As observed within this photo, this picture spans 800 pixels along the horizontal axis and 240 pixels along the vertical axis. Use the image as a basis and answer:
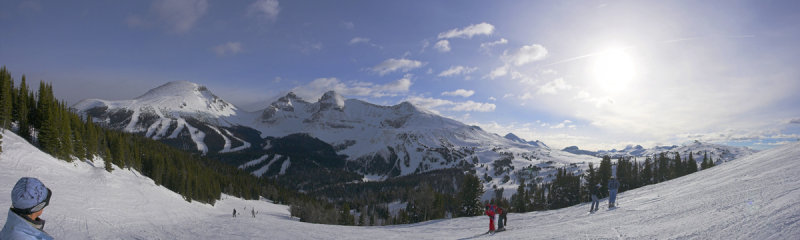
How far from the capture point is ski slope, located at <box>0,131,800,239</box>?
10875 mm

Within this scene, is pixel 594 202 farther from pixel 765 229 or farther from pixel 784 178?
pixel 765 229

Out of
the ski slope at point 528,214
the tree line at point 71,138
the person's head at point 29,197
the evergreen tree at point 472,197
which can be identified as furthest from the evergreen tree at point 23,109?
the evergreen tree at point 472,197

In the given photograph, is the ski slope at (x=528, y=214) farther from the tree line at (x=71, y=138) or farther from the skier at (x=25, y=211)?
the skier at (x=25, y=211)

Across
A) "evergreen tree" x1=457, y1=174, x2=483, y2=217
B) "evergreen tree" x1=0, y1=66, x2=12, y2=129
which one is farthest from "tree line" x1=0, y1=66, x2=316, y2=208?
"evergreen tree" x1=457, y1=174, x2=483, y2=217

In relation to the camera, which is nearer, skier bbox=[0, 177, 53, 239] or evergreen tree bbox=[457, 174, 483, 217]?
skier bbox=[0, 177, 53, 239]

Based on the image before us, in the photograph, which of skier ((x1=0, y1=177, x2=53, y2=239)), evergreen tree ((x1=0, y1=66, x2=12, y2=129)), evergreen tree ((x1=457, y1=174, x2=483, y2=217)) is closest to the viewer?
skier ((x1=0, y1=177, x2=53, y2=239))

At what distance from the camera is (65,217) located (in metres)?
26.4

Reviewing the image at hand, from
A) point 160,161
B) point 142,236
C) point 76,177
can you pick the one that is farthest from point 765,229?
point 160,161

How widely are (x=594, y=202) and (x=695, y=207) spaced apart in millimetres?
11720

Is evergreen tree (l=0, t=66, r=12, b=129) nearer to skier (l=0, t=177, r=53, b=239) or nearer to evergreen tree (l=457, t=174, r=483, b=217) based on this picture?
skier (l=0, t=177, r=53, b=239)

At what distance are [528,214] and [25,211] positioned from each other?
113 feet

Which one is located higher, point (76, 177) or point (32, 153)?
point (32, 153)

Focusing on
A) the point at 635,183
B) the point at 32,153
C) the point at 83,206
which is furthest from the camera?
the point at 635,183

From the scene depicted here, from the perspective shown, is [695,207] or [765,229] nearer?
[765,229]
